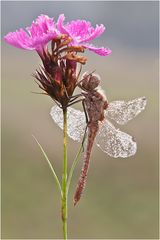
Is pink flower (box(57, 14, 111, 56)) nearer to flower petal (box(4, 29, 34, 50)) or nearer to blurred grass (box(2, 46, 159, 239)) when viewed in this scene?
flower petal (box(4, 29, 34, 50))

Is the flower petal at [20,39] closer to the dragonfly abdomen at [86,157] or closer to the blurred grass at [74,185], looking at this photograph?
the dragonfly abdomen at [86,157]


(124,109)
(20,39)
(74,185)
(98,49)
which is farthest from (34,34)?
(74,185)

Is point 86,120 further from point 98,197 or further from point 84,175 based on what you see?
point 98,197

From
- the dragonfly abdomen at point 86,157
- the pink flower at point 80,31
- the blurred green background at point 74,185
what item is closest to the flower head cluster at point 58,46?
the pink flower at point 80,31

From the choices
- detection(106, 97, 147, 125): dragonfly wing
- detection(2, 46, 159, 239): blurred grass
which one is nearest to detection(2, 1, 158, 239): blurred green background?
detection(2, 46, 159, 239): blurred grass

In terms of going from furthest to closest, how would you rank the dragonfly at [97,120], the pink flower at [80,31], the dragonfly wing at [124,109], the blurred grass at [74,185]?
the blurred grass at [74,185] → the dragonfly wing at [124,109] → the dragonfly at [97,120] → the pink flower at [80,31]

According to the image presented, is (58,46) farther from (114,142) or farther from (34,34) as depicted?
(114,142)
